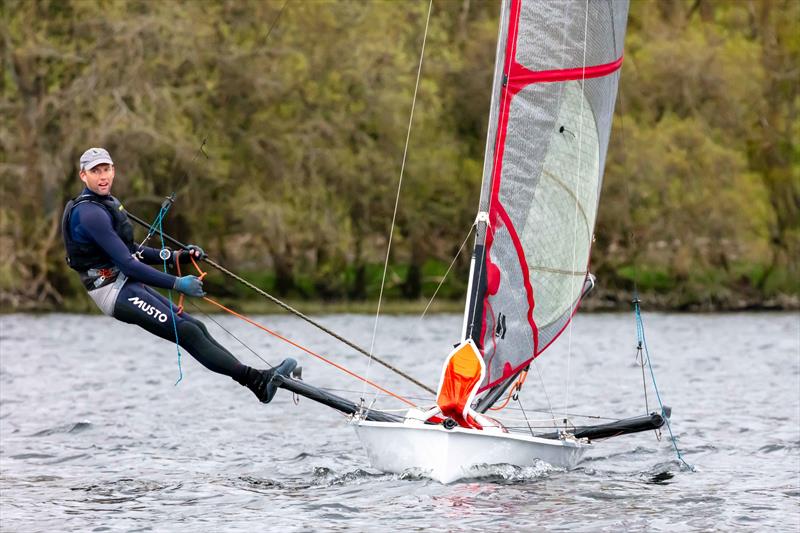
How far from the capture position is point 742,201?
4275cm

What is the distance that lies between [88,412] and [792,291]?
32308mm

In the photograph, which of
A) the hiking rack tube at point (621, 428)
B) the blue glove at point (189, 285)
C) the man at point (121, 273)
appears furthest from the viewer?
the hiking rack tube at point (621, 428)

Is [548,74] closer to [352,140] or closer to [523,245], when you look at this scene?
[523,245]

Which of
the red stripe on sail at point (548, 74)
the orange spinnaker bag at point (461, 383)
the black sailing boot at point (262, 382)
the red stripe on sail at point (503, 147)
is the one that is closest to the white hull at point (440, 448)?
the orange spinnaker bag at point (461, 383)

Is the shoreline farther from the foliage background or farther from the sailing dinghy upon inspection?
the sailing dinghy

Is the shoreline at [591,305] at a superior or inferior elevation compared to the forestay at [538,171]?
inferior

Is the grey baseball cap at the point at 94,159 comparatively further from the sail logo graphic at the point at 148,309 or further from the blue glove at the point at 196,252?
the sail logo graphic at the point at 148,309

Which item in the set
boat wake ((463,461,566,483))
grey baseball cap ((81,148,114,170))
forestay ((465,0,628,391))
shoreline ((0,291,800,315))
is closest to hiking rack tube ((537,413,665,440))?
boat wake ((463,461,566,483))

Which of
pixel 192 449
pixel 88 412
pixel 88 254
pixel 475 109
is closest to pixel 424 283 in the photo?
pixel 475 109

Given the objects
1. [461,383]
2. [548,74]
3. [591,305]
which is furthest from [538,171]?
[591,305]

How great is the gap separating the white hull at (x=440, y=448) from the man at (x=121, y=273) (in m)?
1.03

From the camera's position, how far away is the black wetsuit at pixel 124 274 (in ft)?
38.5

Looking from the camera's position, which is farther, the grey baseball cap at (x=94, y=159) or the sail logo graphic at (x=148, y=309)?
the sail logo graphic at (x=148, y=309)

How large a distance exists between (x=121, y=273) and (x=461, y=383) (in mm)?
3043
